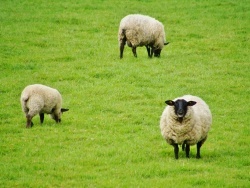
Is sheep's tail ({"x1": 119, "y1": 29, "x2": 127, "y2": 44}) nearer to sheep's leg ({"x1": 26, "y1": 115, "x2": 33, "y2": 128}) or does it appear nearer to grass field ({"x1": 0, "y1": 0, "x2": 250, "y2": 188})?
grass field ({"x1": 0, "y1": 0, "x2": 250, "y2": 188})

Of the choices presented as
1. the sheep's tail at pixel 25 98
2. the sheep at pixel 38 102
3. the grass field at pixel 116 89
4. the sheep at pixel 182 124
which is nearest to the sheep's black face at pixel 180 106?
the sheep at pixel 182 124

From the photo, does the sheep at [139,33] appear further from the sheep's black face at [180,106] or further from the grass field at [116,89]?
the sheep's black face at [180,106]

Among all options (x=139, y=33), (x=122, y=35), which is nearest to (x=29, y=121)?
(x=122, y=35)

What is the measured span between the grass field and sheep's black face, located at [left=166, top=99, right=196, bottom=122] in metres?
1.03

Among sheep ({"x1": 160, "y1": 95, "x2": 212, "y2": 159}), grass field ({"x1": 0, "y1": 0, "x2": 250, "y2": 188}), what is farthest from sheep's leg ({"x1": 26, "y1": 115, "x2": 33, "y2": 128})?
sheep ({"x1": 160, "y1": 95, "x2": 212, "y2": 159})

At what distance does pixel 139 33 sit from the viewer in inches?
931

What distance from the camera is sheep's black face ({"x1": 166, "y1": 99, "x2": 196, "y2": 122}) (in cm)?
1311

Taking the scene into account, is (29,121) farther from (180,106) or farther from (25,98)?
(180,106)

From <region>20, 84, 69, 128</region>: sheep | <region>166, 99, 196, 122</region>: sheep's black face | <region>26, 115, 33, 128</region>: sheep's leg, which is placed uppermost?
<region>166, 99, 196, 122</region>: sheep's black face

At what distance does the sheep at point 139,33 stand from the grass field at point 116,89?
0.71m

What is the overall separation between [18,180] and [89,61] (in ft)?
40.9

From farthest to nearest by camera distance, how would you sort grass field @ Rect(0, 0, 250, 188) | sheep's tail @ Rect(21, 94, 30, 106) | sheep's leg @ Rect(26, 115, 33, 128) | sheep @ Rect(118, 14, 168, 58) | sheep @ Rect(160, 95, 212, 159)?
1. sheep @ Rect(118, 14, 168, 58)
2. sheep's leg @ Rect(26, 115, 33, 128)
3. sheep's tail @ Rect(21, 94, 30, 106)
4. sheep @ Rect(160, 95, 212, 159)
5. grass field @ Rect(0, 0, 250, 188)

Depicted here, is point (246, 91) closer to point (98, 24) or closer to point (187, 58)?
point (187, 58)

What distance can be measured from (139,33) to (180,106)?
1081 cm
